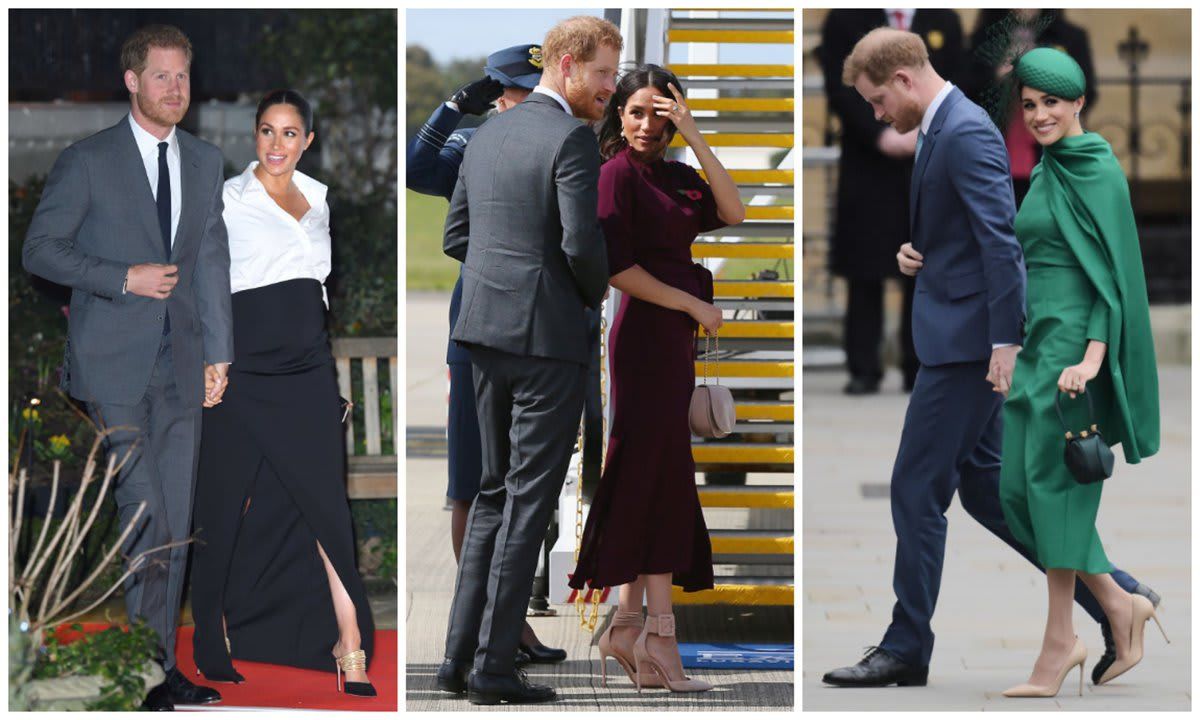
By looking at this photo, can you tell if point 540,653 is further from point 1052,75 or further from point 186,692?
point 1052,75

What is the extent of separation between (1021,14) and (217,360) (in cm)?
210

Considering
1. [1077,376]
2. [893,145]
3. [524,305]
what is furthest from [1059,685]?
[893,145]

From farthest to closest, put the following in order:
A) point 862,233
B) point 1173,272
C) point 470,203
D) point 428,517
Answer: point 1173,272, point 862,233, point 428,517, point 470,203

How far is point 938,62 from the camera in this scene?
13.1m

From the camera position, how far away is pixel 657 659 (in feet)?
18.2

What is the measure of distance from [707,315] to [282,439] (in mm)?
1037

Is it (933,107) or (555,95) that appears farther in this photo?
(933,107)

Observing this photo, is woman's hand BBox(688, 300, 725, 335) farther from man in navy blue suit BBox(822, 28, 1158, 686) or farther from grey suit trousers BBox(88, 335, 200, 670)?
grey suit trousers BBox(88, 335, 200, 670)

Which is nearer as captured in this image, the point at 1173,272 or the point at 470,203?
the point at 470,203

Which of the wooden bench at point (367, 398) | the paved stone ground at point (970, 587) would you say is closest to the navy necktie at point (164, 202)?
the wooden bench at point (367, 398)

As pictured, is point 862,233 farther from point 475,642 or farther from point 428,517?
point 475,642

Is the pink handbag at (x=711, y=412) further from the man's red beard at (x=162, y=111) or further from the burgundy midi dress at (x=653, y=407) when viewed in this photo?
the man's red beard at (x=162, y=111)

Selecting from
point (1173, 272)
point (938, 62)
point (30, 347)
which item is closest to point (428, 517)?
point (30, 347)

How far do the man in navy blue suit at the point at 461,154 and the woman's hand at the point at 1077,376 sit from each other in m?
1.45
